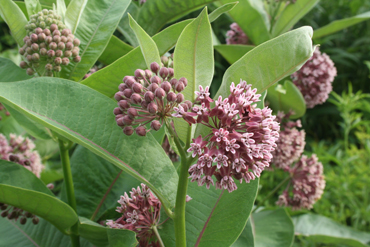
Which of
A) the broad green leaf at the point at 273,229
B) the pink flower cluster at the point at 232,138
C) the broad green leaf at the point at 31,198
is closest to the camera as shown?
the pink flower cluster at the point at 232,138

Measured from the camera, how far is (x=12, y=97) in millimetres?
695

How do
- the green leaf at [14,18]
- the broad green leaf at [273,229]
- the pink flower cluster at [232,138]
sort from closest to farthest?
the pink flower cluster at [232,138], the green leaf at [14,18], the broad green leaf at [273,229]

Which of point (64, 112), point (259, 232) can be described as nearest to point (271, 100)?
point (259, 232)

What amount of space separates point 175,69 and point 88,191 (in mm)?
588

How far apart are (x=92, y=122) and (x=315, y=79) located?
4.10 ft

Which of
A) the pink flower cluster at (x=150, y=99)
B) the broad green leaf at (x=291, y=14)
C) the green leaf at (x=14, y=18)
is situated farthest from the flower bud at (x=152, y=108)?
the broad green leaf at (x=291, y=14)

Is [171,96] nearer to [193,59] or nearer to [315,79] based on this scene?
[193,59]

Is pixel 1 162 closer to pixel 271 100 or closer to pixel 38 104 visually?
pixel 38 104

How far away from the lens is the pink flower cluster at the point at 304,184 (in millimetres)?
1685

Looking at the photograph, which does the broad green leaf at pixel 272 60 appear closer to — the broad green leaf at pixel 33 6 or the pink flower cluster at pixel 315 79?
the broad green leaf at pixel 33 6

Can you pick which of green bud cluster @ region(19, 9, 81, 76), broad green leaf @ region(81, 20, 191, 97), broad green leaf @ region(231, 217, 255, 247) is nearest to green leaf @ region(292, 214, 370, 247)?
broad green leaf @ region(231, 217, 255, 247)

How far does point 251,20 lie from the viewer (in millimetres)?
1553

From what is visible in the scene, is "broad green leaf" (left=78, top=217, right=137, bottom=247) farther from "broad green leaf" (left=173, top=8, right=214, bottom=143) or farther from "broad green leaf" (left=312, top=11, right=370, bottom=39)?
"broad green leaf" (left=312, top=11, right=370, bottom=39)

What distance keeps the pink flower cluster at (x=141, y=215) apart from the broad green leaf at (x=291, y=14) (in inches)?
42.9
